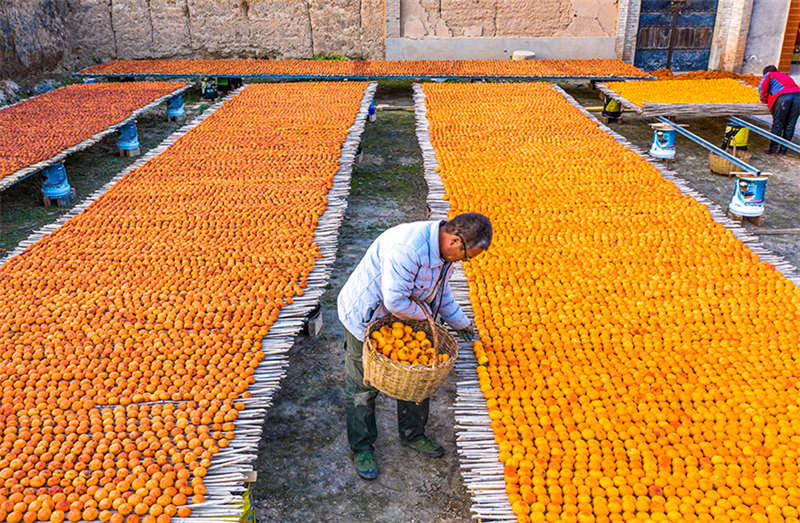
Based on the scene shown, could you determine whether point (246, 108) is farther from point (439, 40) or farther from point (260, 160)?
point (439, 40)

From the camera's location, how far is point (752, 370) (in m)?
3.68

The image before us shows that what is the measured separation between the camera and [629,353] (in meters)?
3.90

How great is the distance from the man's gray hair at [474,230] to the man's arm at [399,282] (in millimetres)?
286

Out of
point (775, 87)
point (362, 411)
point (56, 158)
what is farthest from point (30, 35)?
point (775, 87)

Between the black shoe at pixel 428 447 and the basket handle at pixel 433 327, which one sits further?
the black shoe at pixel 428 447

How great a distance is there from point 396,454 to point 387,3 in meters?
13.5

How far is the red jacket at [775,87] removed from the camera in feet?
30.9

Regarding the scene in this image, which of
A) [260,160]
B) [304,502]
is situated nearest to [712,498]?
[304,502]

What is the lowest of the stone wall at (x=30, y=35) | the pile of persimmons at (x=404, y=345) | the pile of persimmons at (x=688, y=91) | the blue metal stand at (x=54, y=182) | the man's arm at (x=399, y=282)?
the blue metal stand at (x=54, y=182)

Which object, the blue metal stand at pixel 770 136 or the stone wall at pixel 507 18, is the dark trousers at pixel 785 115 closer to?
the blue metal stand at pixel 770 136

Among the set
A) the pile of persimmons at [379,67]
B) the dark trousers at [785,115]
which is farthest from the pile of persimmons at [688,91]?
the pile of persimmons at [379,67]

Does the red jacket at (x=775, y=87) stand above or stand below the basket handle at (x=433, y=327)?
above

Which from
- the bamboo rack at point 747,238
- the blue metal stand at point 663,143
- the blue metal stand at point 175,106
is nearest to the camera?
the bamboo rack at point 747,238

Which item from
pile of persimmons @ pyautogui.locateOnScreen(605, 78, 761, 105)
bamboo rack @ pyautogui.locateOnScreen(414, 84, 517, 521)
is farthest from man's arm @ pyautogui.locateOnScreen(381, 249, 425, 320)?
pile of persimmons @ pyautogui.locateOnScreen(605, 78, 761, 105)
